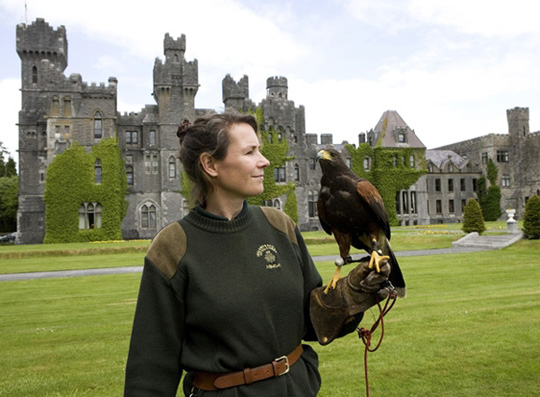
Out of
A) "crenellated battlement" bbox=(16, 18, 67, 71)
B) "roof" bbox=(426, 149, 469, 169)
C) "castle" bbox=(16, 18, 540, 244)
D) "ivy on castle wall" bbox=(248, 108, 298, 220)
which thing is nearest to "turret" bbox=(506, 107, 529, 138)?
"roof" bbox=(426, 149, 469, 169)

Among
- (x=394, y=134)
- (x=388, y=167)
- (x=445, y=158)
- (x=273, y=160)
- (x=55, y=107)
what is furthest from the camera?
(x=445, y=158)

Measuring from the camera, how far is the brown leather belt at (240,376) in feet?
8.05

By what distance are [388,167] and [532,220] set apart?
24.6m

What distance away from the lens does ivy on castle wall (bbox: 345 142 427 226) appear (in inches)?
1897

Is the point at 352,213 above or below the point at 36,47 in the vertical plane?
below

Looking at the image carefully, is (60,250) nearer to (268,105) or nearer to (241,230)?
(268,105)

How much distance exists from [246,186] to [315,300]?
32.9 inches

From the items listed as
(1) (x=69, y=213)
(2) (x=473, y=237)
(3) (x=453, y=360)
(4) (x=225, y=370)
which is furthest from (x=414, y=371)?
(1) (x=69, y=213)

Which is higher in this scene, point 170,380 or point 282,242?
point 282,242

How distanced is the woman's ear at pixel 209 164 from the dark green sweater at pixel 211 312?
25 cm

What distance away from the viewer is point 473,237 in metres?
26.1

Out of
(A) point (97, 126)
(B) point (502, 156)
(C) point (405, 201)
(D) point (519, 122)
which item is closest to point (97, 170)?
(A) point (97, 126)

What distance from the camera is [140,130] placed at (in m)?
41.9

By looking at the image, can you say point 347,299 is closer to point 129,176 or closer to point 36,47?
point 129,176
